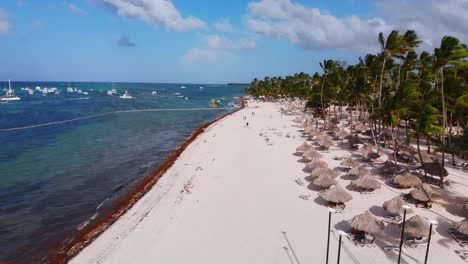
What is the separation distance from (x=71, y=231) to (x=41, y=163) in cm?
1838

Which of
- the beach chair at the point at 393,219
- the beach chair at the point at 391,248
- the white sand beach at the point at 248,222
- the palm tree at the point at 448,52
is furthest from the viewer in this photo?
the palm tree at the point at 448,52

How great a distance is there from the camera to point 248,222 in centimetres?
1783

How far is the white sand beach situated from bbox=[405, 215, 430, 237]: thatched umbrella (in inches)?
29.9

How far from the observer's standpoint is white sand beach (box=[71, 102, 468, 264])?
14593 millimetres

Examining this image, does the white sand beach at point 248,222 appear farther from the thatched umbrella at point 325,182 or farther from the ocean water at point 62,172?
the ocean water at point 62,172

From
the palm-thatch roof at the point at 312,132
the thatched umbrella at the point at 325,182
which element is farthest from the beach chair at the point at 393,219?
the palm-thatch roof at the point at 312,132

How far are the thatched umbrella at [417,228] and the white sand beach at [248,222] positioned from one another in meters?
0.76

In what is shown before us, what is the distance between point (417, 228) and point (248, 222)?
8.32 metres

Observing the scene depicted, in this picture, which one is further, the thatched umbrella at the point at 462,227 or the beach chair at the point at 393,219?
the beach chair at the point at 393,219

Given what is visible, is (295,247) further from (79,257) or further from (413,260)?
(79,257)

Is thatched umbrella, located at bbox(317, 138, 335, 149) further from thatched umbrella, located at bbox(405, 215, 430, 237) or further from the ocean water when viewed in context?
thatched umbrella, located at bbox(405, 215, 430, 237)

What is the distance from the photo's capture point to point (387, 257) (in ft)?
45.5

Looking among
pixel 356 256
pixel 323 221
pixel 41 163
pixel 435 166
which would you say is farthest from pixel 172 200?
pixel 41 163

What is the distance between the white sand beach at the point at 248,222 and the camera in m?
14.6
